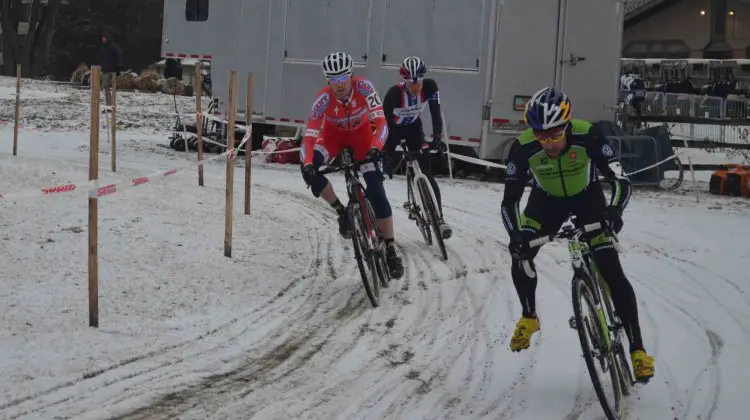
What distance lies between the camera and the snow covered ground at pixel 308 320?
578cm

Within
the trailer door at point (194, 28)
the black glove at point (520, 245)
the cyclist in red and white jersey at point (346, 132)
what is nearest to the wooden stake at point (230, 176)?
the cyclist in red and white jersey at point (346, 132)

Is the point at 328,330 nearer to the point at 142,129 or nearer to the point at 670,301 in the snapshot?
the point at 670,301

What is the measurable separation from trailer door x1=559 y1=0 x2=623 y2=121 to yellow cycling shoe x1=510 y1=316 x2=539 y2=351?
39.5 ft

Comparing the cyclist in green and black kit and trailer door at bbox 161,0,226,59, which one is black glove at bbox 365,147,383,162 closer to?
the cyclist in green and black kit

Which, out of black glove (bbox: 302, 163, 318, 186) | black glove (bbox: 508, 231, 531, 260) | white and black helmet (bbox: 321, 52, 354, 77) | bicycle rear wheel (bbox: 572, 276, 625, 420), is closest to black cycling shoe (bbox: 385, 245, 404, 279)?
black glove (bbox: 302, 163, 318, 186)

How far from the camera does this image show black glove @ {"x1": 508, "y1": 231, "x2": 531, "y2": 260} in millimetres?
5887

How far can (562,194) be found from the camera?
618 cm

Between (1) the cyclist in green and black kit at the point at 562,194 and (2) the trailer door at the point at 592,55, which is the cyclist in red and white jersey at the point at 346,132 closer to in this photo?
(1) the cyclist in green and black kit at the point at 562,194

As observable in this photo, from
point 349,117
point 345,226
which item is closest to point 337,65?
point 349,117

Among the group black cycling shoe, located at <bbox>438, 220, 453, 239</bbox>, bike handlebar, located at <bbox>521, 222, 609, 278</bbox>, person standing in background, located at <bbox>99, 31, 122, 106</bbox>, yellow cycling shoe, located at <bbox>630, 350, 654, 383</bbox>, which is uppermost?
person standing in background, located at <bbox>99, 31, 122, 106</bbox>

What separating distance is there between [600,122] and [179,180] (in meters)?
7.70

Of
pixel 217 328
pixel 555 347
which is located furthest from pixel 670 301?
pixel 217 328

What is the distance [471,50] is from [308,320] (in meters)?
10.5

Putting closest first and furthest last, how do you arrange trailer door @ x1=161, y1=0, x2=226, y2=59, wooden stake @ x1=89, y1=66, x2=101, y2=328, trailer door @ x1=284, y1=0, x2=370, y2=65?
wooden stake @ x1=89, y1=66, x2=101, y2=328, trailer door @ x1=284, y1=0, x2=370, y2=65, trailer door @ x1=161, y1=0, x2=226, y2=59
